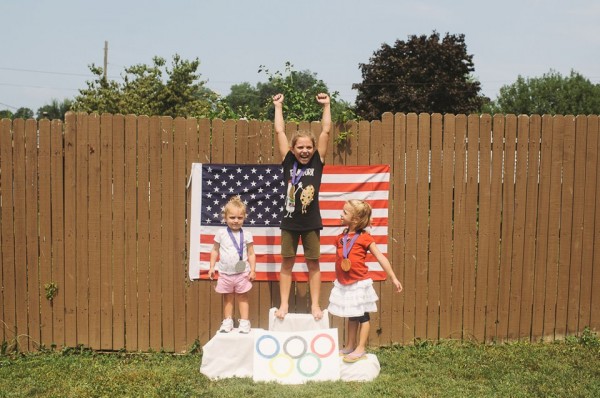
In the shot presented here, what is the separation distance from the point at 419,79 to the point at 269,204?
33901 mm

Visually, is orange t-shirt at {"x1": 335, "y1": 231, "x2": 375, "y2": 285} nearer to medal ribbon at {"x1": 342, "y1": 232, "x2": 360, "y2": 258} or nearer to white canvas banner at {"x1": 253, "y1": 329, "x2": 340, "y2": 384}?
medal ribbon at {"x1": 342, "y1": 232, "x2": 360, "y2": 258}

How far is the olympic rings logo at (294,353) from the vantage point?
4.86 meters

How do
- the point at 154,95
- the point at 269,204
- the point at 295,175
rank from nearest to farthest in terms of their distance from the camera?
the point at 295,175, the point at 269,204, the point at 154,95

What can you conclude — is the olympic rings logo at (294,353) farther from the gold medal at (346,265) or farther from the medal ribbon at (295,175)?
the medal ribbon at (295,175)

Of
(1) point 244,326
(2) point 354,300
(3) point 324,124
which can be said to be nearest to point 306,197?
(3) point 324,124

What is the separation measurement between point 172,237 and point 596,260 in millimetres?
4818

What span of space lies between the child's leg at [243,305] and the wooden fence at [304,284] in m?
0.40

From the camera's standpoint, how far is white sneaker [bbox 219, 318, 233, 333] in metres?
5.31

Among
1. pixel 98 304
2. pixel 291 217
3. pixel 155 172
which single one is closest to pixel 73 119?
pixel 155 172

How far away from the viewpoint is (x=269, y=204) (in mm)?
5828

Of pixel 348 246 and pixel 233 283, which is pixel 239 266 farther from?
pixel 348 246

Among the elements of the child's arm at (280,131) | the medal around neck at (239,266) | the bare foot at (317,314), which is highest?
the child's arm at (280,131)

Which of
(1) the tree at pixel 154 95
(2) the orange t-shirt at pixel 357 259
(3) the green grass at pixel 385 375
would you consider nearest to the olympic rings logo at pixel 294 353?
(3) the green grass at pixel 385 375

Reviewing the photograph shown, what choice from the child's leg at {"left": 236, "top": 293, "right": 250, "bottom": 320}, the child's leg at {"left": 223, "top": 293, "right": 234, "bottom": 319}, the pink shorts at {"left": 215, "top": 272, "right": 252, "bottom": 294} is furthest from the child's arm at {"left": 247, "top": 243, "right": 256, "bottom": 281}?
the child's leg at {"left": 223, "top": 293, "right": 234, "bottom": 319}
